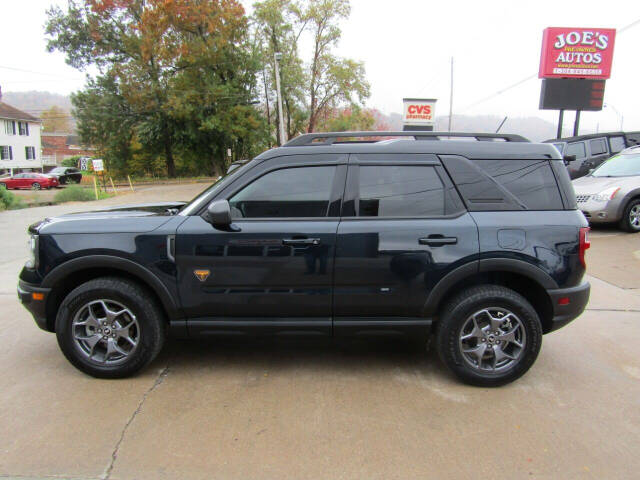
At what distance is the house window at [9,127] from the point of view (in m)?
43.9

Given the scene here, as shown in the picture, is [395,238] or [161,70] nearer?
[395,238]

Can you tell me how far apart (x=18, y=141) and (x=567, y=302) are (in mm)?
55174

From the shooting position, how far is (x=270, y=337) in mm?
3318

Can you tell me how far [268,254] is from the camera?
10.4 feet

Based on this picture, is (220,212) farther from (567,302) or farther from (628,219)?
(628,219)

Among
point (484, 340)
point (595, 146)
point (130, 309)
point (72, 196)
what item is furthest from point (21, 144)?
point (484, 340)

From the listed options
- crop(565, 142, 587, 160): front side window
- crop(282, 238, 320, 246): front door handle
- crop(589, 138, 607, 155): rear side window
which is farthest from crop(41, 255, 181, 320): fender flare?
crop(589, 138, 607, 155): rear side window

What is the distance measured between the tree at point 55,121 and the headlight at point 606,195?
94.1 meters

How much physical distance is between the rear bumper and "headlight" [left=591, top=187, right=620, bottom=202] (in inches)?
270

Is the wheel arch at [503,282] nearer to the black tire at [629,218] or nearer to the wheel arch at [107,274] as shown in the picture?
the wheel arch at [107,274]

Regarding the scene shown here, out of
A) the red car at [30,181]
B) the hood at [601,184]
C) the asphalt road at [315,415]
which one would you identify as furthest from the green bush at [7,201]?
the hood at [601,184]

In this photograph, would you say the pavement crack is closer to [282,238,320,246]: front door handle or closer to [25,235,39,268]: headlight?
[25,235,39,268]: headlight

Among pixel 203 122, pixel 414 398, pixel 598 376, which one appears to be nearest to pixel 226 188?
pixel 414 398

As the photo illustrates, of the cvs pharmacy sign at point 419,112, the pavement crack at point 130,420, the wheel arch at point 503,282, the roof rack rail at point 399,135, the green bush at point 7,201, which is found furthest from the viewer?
the cvs pharmacy sign at point 419,112
